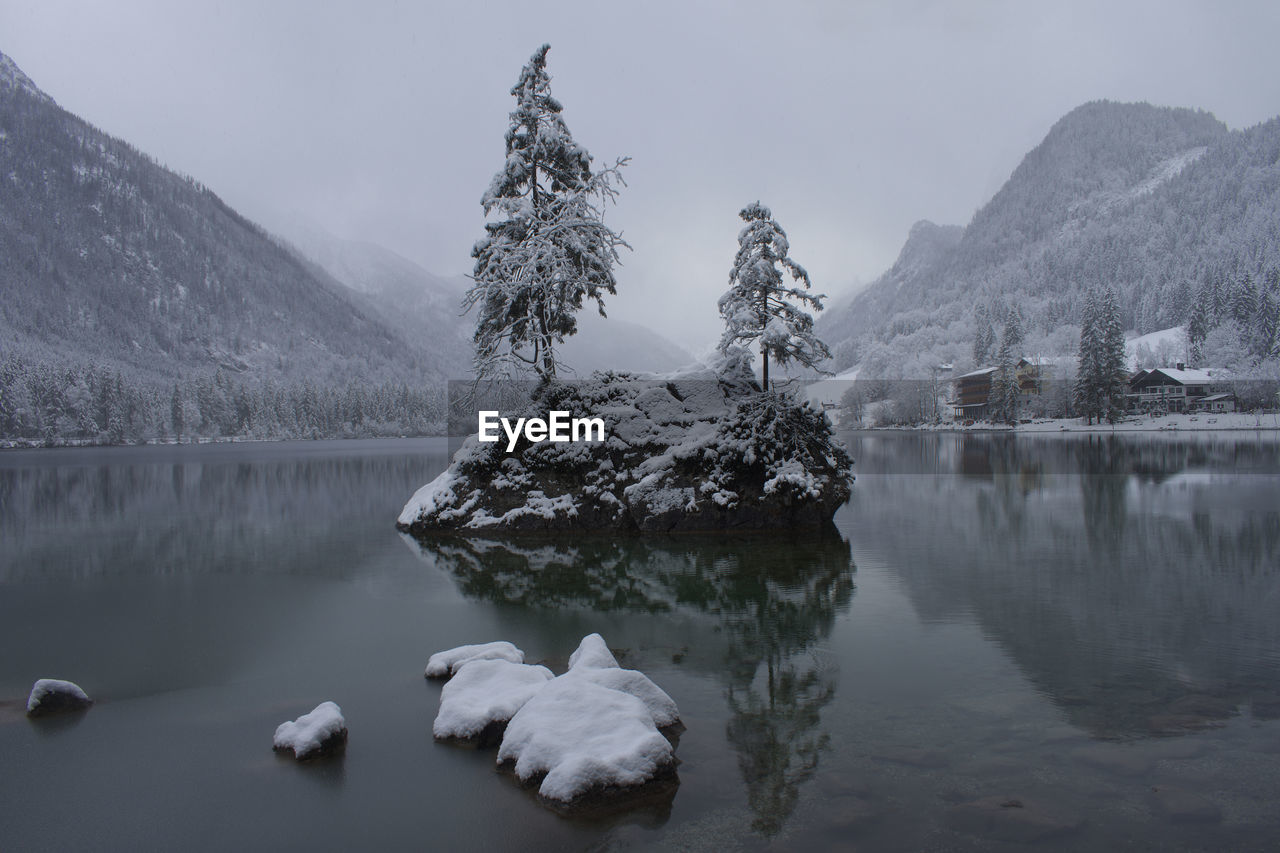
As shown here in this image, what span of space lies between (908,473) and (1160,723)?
3682 centimetres

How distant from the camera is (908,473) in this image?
43812 millimetres

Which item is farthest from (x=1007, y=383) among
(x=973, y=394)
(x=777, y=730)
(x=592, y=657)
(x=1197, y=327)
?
(x=777, y=730)

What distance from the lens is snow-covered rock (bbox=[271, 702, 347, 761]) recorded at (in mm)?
8164

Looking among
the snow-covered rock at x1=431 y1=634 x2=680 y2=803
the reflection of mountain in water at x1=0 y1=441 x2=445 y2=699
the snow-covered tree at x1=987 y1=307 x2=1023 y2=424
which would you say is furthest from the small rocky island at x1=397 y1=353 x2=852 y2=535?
the snow-covered tree at x1=987 y1=307 x2=1023 y2=424

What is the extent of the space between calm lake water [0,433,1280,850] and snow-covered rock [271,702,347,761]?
0.24 metres

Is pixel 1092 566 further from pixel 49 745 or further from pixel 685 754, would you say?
pixel 49 745

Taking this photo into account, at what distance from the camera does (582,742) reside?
7641mm

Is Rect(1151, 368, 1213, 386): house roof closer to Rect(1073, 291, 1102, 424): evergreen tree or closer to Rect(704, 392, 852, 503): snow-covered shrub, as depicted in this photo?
Rect(1073, 291, 1102, 424): evergreen tree

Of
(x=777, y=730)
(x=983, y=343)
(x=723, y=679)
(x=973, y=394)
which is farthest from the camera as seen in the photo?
(x=983, y=343)

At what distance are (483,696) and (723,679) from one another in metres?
3.41

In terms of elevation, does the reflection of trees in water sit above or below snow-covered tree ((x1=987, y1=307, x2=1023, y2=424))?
below

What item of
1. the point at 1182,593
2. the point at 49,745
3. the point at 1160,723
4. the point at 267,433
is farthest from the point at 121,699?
the point at 267,433

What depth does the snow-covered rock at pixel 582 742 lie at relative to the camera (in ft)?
23.3

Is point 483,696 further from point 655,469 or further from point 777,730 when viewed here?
point 655,469
